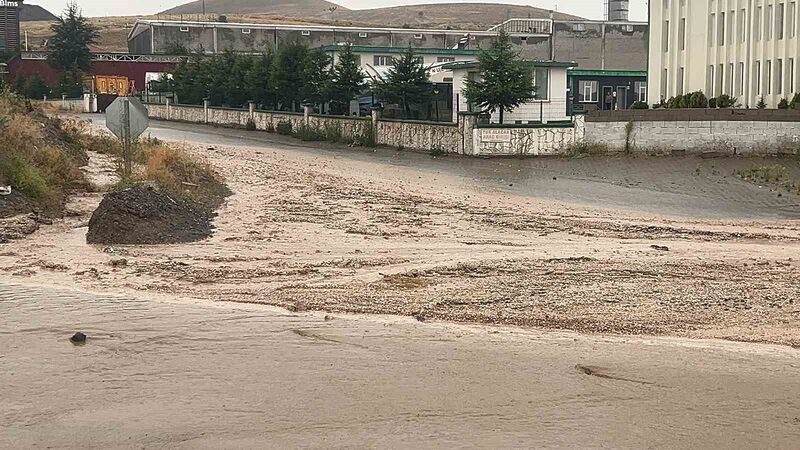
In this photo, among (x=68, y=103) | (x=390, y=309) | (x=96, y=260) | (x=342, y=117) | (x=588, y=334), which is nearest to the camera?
(x=588, y=334)

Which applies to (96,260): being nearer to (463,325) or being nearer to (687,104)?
(463,325)

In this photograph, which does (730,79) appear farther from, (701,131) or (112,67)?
(112,67)

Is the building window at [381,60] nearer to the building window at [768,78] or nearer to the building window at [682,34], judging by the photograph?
the building window at [682,34]

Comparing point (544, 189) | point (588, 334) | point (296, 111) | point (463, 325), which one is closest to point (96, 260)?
point (463, 325)

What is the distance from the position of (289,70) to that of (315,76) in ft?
10.7

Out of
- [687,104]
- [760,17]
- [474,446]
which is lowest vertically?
[474,446]

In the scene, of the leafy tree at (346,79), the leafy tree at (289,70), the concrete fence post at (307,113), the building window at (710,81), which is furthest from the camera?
the leafy tree at (289,70)

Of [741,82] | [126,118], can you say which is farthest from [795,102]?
[126,118]

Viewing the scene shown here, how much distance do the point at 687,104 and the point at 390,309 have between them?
36.0m

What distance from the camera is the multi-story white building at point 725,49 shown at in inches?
1769

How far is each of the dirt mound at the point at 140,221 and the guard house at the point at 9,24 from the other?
7822 centimetres

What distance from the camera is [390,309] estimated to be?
14141 mm

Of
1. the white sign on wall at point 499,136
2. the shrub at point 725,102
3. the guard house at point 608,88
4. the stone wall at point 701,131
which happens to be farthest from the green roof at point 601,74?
the white sign on wall at point 499,136

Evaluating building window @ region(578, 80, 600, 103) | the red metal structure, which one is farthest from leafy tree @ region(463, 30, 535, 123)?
the red metal structure
